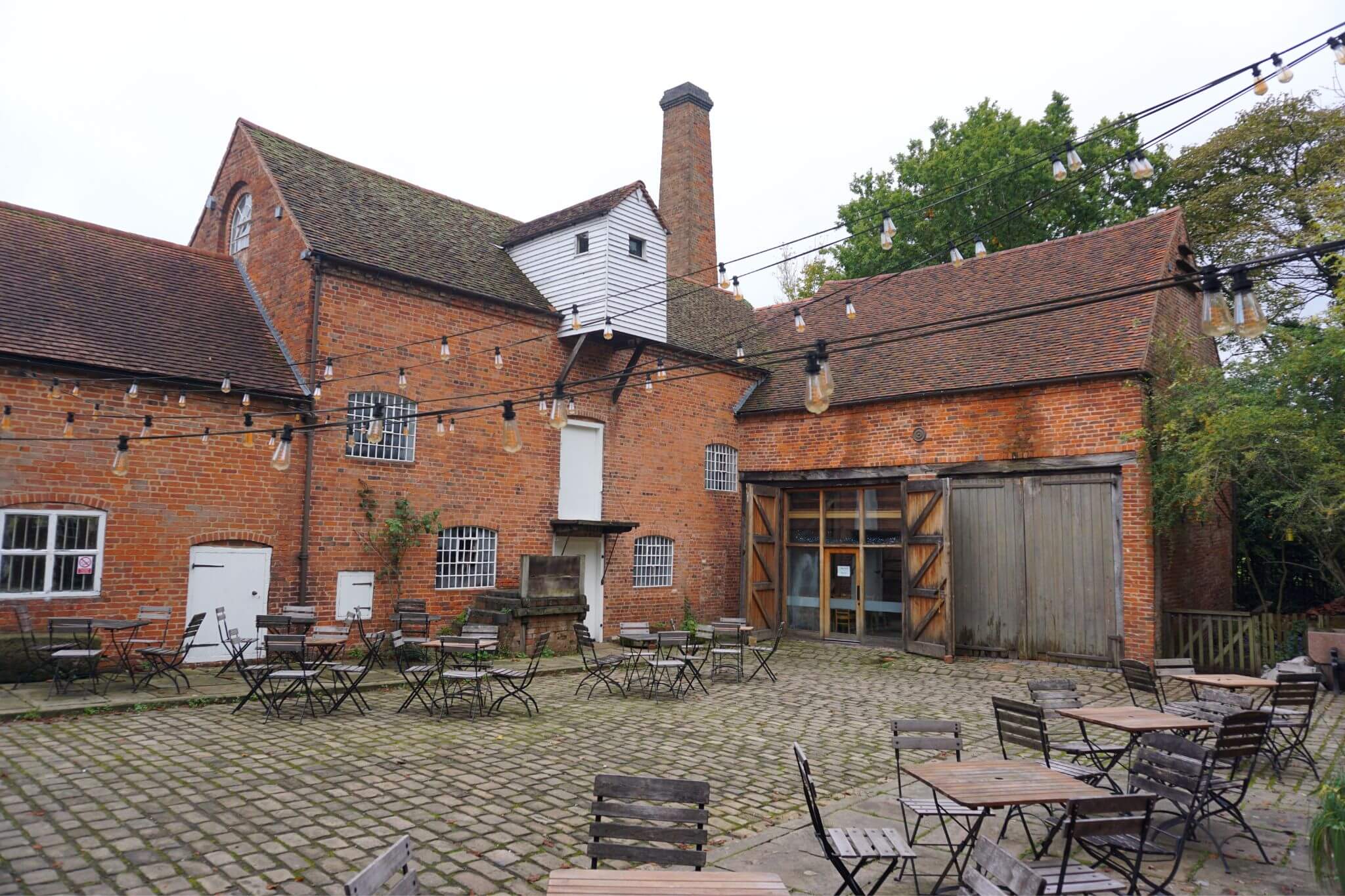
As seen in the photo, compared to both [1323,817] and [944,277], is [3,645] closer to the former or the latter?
[1323,817]

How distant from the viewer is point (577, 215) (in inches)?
663

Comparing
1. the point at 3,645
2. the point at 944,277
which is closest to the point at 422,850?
the point at 3,645

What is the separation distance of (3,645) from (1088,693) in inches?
578

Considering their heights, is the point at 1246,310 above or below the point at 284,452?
above

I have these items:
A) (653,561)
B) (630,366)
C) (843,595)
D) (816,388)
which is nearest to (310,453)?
(630,366)

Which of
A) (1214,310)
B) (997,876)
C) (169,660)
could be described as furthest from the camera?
(169,660)

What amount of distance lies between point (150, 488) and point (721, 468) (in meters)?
12.2

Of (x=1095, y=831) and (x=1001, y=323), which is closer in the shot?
(x=1095, y=831)

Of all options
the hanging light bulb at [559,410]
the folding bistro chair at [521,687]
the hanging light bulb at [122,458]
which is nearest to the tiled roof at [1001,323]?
Answer: the hanging light bulb at [559,410]

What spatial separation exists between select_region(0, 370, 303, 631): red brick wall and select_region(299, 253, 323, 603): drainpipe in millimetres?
140

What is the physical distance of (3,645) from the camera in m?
10.4

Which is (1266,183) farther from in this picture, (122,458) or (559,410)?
(122,458)

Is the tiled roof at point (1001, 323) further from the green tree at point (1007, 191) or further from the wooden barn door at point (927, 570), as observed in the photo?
the green tree at point (1007, 191)

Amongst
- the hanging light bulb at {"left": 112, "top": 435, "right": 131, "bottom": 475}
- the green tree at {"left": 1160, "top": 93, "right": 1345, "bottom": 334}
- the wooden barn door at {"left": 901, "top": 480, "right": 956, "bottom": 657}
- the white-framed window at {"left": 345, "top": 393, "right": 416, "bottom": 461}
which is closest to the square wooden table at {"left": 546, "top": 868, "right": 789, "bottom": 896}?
the hanging light bulb at {"left": 112, "top": 435, "right": 131, "bottom": 475}
